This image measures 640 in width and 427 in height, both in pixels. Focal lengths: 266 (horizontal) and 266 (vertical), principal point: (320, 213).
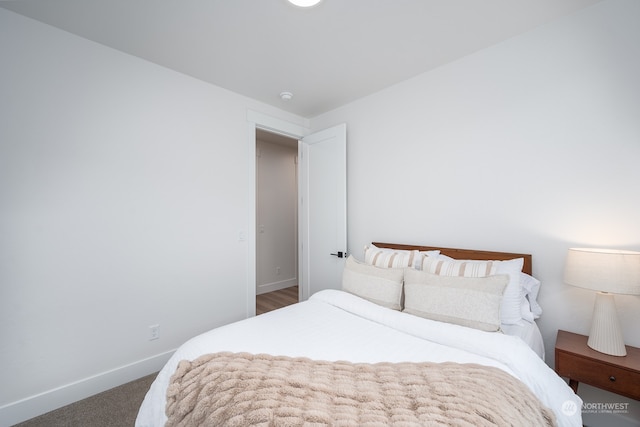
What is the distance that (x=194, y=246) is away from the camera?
99.7 inches

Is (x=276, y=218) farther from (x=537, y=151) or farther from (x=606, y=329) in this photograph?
(x=606, y=329)

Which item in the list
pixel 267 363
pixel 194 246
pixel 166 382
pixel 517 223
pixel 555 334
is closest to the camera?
pixel 267 363

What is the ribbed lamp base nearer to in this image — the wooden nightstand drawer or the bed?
the wooden nightstand drawer

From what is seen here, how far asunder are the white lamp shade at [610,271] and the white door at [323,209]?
1886 millimetres

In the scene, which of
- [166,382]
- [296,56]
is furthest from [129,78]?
[166,382]

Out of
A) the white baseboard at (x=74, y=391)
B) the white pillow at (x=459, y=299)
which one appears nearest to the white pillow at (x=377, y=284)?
the white pillow at (x=459, y=299)

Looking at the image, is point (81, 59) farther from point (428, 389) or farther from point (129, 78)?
point (428, 389)

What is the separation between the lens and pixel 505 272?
1.71m

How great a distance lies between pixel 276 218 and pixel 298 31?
10.7ft

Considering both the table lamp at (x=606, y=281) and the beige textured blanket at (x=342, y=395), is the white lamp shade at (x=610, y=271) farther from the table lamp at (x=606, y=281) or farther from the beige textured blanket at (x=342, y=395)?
the beige textured blanket at (x=342, y=395)

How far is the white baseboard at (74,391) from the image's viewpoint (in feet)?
5.54

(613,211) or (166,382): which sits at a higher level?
(613,211)

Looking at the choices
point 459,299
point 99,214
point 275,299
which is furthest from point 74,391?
point 459,299

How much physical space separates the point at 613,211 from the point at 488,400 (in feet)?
4.97
